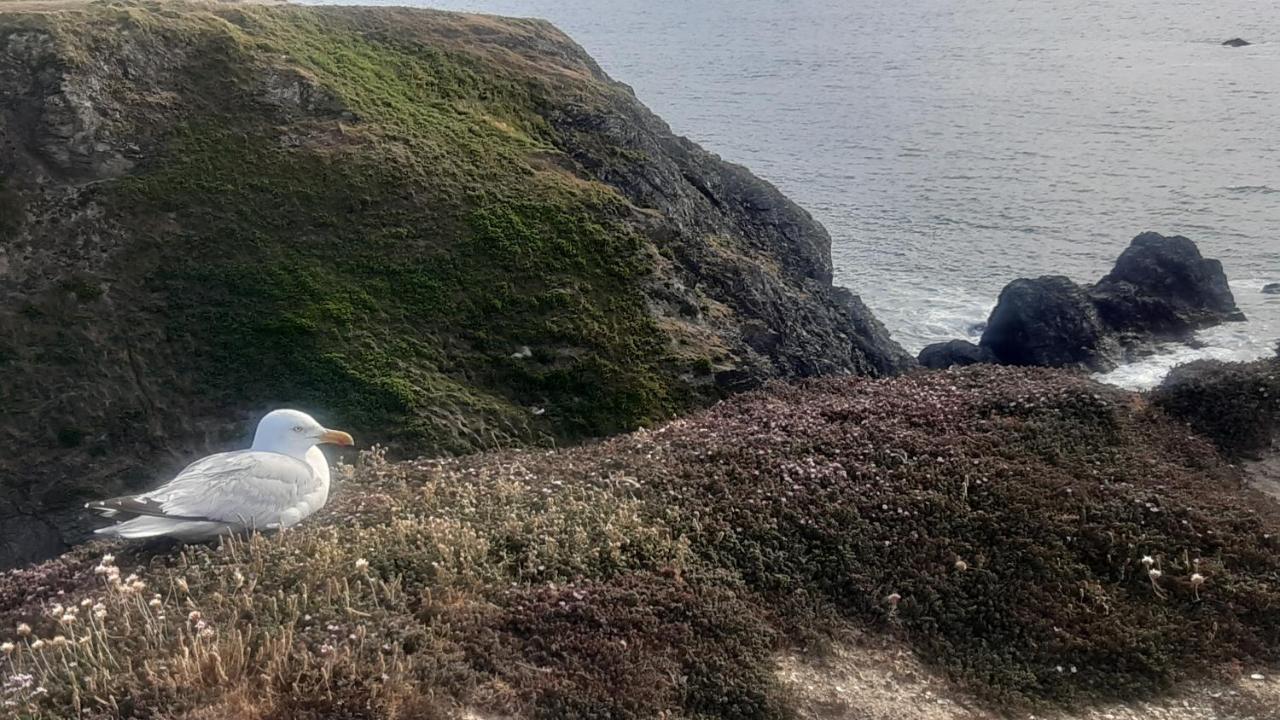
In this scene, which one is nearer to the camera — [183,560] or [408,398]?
[183,560]

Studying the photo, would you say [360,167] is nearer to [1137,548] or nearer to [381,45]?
[381,45]

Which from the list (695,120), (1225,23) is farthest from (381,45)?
(1225,23)

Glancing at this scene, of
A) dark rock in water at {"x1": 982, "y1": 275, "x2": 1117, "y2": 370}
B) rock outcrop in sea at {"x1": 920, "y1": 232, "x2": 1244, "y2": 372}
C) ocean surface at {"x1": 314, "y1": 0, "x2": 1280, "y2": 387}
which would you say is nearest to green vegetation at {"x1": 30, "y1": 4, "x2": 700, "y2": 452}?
rock outcrop in sea at {"x1": 920, "y1": 232, "x2": 1244, "y2": 372}

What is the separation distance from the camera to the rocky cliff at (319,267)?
1617 cm

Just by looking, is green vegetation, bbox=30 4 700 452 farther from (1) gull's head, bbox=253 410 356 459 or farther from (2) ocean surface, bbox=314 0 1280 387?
(2) ocean surface, bbox=314 0 1280 387

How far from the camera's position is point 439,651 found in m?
7.65

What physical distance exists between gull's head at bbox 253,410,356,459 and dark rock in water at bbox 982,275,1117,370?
893 inches

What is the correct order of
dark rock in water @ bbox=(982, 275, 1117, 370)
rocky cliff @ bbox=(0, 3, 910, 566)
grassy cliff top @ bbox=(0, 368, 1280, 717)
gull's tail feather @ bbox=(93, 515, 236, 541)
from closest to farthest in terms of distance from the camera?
grassy cliff top @ bbox=(0, 368, 1280, 717), gull's tail feather @ bbox=(93, 515, 236, 541), rocky cliff @ bbox=(0, 3, 910, 566), dark rock in water @ bbox=(982, 275, 1117, 370)

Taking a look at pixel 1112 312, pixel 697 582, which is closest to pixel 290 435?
pixel 697 582

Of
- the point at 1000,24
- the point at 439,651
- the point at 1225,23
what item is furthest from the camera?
the point at 1000,24

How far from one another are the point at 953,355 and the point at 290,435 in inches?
845

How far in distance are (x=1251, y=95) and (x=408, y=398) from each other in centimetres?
5893

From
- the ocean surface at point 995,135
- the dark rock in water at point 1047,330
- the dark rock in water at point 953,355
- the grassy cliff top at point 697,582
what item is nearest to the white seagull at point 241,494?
the grassy cliff top at point 697,582

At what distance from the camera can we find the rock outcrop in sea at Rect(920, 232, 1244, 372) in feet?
94.2
